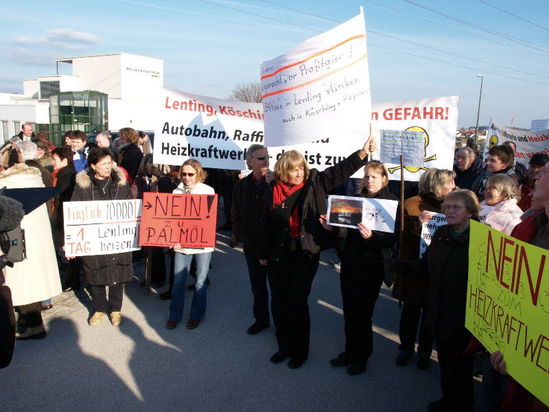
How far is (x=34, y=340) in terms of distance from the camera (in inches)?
175

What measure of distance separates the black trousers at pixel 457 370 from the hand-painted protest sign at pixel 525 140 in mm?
7626

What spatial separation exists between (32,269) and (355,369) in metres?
3.21

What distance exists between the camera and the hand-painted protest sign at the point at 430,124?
19.5 ft

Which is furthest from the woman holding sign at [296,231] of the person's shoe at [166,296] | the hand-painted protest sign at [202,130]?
the hand-painted protest sign at [202,130]

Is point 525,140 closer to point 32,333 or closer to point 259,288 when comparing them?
point 259,288

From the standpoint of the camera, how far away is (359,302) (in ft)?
12.9

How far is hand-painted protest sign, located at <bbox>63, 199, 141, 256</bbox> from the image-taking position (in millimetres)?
4641

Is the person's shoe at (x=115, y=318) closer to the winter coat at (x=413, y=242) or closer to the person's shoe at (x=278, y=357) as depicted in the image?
the person's shoe at (x=278, y=357)

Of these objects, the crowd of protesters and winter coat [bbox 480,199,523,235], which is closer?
the crowd of protesters

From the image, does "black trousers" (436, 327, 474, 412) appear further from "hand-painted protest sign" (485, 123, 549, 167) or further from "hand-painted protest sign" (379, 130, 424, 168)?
"hand-painted protest sign" (485, 123, 549, 167)

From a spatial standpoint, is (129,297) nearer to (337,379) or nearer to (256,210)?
(256,210)

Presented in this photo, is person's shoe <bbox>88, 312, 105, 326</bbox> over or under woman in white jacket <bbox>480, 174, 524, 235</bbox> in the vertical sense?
under

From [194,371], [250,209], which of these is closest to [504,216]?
[250,209]

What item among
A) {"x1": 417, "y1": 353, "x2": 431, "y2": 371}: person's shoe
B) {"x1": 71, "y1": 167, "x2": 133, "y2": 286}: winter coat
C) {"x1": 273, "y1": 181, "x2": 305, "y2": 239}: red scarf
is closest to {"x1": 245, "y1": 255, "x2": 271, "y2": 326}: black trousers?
{"x1": 273, "y1": 181, "x2": 305, "y2": 239}: red scarf
